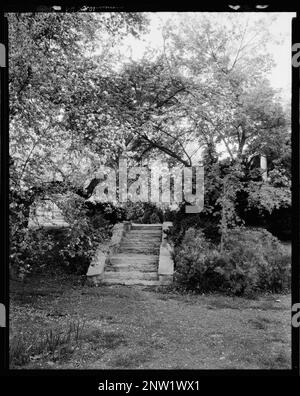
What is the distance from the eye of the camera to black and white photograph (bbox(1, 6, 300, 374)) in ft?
17.5

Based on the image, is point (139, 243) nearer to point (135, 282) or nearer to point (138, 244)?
point (138, 244)

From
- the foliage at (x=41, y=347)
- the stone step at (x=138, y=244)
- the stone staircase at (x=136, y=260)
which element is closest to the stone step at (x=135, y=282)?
the stone staircase at (x=136, y=260)

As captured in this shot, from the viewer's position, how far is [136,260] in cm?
1075

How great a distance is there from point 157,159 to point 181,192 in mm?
1210

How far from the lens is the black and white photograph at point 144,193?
17.5 ft

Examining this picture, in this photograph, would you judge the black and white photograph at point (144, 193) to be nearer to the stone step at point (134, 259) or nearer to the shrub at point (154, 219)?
the stone step at point (134, 259)

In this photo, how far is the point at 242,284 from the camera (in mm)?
8375

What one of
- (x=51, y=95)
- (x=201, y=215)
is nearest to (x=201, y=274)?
(x=201, y=215)

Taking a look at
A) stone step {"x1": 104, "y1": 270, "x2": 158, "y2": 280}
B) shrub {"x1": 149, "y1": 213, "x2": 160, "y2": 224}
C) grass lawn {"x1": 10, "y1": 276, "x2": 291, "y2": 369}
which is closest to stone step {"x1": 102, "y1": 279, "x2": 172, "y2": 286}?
stone step {"x1": 104, "y1": 270, "x2": 158, "y2": 280}

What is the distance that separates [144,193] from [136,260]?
6.24 feet

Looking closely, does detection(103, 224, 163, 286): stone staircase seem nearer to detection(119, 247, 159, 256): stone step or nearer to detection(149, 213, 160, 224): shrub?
detection(119, 247, 159, 256): stone step

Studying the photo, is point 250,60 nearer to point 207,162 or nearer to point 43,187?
point 207,162

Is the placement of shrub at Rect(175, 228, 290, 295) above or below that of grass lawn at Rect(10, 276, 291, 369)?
above

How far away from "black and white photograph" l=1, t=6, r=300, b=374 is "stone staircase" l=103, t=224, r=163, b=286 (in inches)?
1.9
